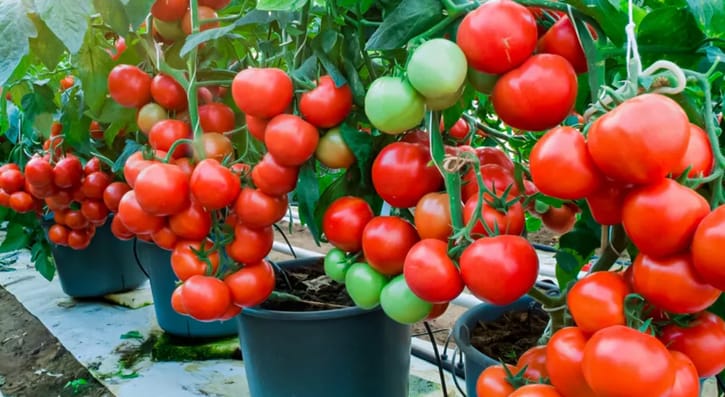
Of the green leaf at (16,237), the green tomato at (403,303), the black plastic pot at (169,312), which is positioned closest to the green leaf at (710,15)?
the green tomato at (403,303)

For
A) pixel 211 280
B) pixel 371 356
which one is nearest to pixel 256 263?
pixel 211 280

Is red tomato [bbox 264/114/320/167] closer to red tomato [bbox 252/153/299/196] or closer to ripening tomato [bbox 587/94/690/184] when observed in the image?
red tomato [bbox 252/153/299/196]

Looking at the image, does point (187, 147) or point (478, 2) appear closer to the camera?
point (478, 2)

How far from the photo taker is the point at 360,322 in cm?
80

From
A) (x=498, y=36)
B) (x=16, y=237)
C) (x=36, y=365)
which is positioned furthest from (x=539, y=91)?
(x=16, y=237)

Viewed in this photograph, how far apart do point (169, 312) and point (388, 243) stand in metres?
1.05

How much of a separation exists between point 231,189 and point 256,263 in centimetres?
12

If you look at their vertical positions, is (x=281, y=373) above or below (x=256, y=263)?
below

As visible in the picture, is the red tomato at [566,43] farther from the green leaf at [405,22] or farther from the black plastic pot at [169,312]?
the black plastic pot at [169,312]

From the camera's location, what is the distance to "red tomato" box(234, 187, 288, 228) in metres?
0.59

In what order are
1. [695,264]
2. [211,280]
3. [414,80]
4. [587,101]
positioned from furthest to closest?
[211,280], [587,101], [414,80], [695,264]

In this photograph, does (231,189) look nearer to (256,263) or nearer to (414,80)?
(256,263)

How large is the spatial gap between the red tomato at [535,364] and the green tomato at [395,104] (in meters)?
0.21

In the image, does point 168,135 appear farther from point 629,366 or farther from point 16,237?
point 16,237
